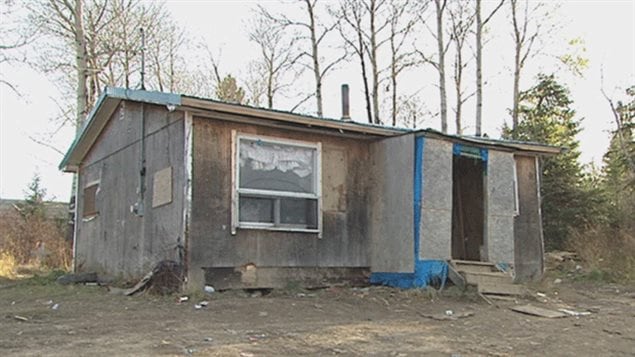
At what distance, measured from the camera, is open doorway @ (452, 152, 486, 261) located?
492 inches

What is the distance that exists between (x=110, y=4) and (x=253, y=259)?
1526 centimetres

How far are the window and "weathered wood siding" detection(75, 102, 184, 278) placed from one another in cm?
93

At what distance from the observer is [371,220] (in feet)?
34.1

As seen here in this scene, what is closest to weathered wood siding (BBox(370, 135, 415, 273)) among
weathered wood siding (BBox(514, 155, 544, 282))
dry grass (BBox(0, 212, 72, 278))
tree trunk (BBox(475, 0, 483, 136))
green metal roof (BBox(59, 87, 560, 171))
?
green metal roof (BBox(59, 87, 560, 171))

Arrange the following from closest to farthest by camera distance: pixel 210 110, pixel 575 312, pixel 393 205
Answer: pixel 575 312 → pixel 210 110 → pixel 393 205

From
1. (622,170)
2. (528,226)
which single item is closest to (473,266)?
(528,226)

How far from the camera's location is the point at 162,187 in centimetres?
954

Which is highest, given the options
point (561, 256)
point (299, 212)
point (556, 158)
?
point (556, 158)

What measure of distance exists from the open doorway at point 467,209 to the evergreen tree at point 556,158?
16.9 feet

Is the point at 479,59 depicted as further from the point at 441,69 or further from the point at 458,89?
the point at 458,89

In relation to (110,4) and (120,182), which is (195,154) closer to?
(120,182)

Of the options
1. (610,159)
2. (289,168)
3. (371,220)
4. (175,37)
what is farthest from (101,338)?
(610,159)

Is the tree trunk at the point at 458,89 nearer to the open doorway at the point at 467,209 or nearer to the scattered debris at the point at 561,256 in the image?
the scattered debris at the point at 561,256

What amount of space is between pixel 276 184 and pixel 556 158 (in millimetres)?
12955
